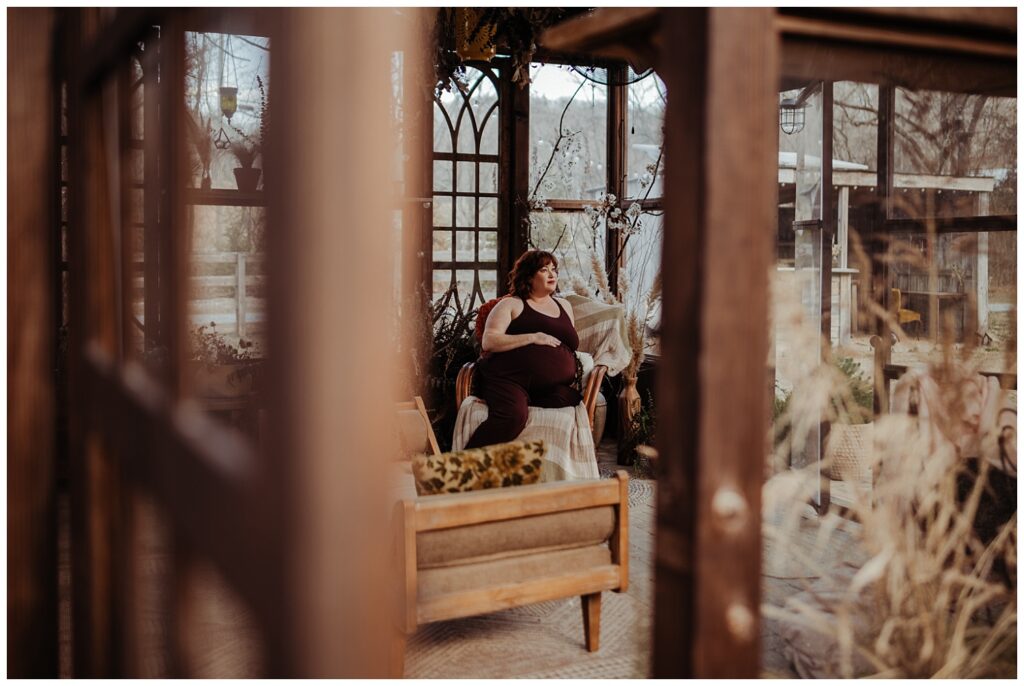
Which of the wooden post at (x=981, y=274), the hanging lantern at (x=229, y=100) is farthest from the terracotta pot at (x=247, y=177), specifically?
the wooden post at (x=981, y=274)

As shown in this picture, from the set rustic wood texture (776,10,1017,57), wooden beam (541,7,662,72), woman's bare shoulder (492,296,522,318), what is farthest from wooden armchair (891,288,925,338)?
woman's bare shoulder (492,296,522,318)

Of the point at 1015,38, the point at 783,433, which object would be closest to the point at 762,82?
the point at 1015,38

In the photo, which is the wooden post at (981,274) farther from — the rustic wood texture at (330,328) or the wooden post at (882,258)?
the rustic wood texture at (330,328)

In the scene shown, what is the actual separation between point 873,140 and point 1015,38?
694 mm

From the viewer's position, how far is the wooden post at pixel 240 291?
1093 millimetres

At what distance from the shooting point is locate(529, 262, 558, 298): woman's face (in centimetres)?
560

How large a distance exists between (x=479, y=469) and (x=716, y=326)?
2.39 metres

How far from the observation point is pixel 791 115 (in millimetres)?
2467

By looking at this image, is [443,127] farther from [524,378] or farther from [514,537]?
[514,537]

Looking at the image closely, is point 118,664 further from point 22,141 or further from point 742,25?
point 742,25

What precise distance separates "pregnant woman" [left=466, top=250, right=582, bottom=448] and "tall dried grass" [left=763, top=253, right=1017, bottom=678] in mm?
3403

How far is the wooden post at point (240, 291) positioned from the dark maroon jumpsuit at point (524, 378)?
427cm

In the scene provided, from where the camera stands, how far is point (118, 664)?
1658mm

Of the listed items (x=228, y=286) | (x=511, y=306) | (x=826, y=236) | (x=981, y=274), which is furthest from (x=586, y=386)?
(x=228, y=286)
